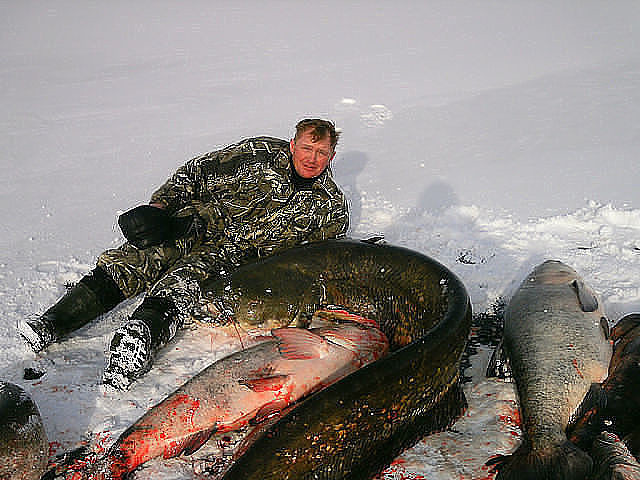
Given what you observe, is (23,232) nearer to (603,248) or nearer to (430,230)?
(430,230)

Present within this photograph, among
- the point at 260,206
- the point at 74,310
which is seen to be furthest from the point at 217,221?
the point at 74,310

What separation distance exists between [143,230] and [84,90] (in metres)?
6.24

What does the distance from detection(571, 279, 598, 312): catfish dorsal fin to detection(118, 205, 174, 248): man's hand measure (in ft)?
8.98

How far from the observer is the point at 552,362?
122 inches

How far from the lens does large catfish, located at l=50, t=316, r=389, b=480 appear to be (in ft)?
8.57

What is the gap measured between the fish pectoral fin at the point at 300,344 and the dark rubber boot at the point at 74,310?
1.38 meters

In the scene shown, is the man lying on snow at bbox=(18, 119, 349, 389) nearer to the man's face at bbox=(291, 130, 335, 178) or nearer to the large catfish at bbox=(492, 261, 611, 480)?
the man's face at bbox=(291, 130, 335, 178)

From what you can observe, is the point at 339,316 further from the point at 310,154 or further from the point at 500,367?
the point at 310,154

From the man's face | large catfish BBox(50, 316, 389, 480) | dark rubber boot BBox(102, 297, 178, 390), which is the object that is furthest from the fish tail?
the man's face

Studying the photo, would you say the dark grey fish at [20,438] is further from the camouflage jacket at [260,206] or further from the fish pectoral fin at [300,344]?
the camouflage jacket at [260,206]

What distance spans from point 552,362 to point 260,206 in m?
2.29

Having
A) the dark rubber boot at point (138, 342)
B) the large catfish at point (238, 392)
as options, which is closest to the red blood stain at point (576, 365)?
the large catfish at point (238, 392)

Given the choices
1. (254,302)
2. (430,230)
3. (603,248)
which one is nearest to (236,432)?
(254,302)

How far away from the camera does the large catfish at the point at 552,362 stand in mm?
2598
